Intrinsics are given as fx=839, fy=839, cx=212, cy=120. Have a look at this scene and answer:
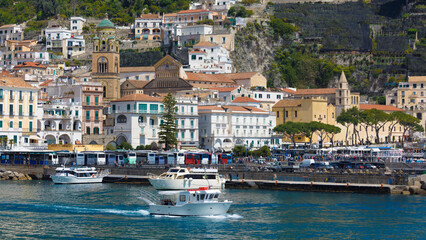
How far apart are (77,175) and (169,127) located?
2210 cm

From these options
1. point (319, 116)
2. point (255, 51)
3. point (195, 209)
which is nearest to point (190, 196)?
point (195, 209)

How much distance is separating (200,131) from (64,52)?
61.9 m

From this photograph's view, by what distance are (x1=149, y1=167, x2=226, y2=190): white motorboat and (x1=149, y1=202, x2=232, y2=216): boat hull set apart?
583 inches

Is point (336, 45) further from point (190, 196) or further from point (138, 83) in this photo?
point (190, 196)

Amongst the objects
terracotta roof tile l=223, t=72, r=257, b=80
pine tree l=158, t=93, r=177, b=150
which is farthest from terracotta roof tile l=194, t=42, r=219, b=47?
pine tree l=158, t=93, r=177, b=150

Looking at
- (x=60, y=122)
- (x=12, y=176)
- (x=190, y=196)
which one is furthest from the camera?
(x=60, y=122)

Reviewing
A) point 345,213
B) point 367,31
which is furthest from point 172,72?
point 345,213

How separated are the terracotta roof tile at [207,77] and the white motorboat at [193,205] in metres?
75.0

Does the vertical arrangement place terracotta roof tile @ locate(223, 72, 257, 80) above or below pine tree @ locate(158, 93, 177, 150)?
above

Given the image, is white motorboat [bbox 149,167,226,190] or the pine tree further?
the pine tree

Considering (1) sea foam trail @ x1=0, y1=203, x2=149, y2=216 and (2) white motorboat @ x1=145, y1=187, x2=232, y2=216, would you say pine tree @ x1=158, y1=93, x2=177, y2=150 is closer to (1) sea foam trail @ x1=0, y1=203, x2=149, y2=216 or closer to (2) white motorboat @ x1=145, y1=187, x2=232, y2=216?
(1) sea foam trail @ x1=0, y1=203, x2=149, y2=216

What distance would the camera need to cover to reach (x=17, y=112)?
99.6 metres

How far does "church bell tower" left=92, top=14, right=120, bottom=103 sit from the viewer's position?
129 metres

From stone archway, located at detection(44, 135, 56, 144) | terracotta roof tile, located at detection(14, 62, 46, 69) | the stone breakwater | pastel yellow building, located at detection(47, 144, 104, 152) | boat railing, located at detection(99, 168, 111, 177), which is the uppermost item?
terracotta roof tile, located at detection(14, 62, 46, 69)
